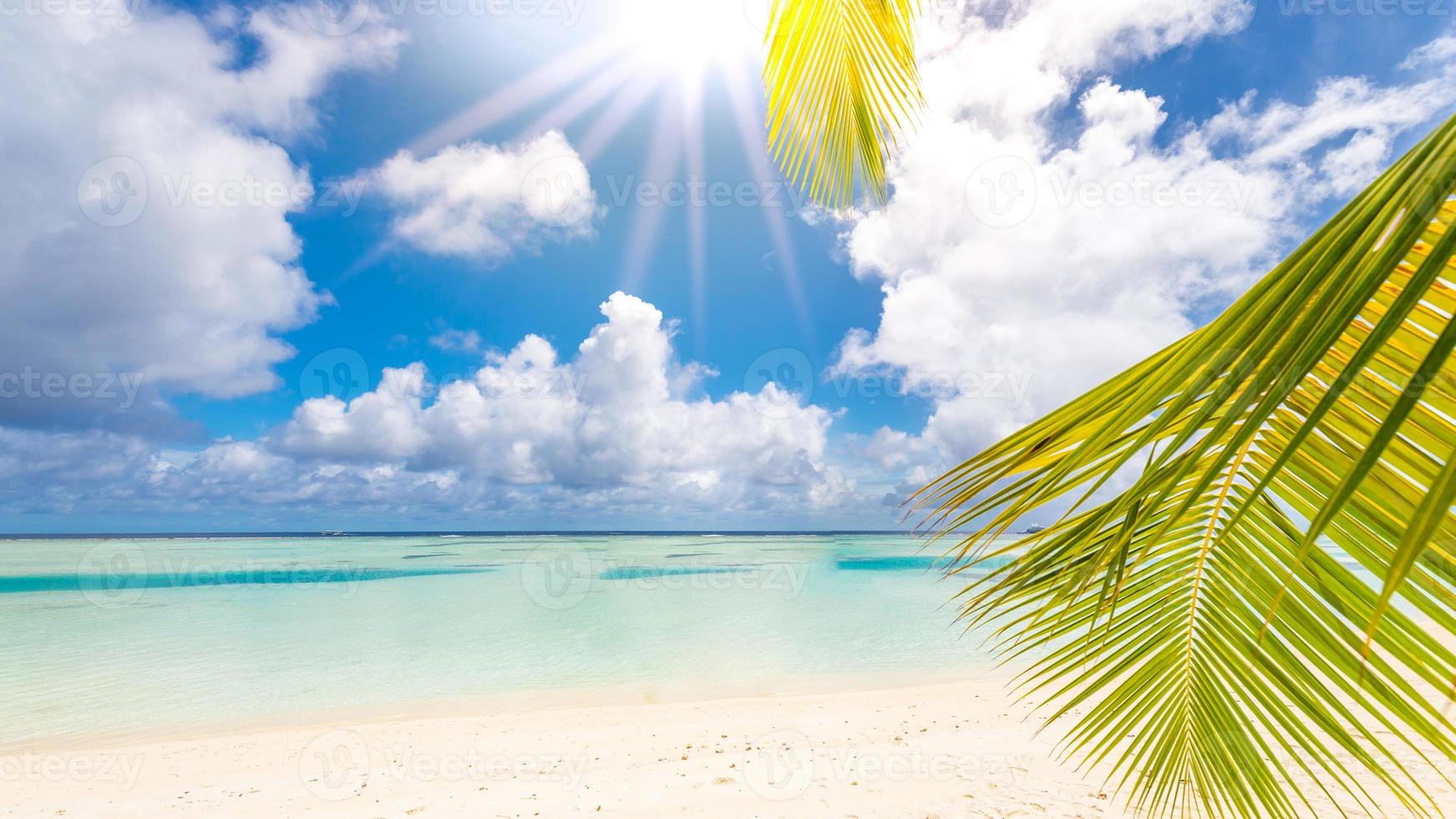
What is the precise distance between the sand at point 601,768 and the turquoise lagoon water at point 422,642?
2014 millimetres

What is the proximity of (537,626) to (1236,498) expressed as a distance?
762 inches

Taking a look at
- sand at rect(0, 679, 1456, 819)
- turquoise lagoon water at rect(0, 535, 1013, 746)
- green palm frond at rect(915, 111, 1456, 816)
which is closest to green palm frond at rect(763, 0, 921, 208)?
green palm frond at rect(915, 111, 1456, 816)

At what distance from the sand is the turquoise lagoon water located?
6.61 feet

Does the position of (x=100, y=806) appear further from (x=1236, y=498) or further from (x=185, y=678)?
(x=1236, y=498)

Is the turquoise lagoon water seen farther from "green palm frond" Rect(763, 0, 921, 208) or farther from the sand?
"green palm frond" Rect(763, 0, 921, 208)

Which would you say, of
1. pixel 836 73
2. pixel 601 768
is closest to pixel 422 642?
pixel 601 768

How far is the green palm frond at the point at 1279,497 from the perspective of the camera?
0.61m

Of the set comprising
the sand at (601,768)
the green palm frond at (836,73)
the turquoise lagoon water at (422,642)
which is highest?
the green palm frond at (836,73)

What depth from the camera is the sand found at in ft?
19.6

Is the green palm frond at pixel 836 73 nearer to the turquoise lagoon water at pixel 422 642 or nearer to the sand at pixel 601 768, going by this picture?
the sand at pixel 601 768

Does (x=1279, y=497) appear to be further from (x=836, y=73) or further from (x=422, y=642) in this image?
(x=422, y=642)

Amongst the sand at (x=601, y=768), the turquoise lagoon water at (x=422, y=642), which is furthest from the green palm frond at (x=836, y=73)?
the turquoise lagoon water at (x=422, y=642)

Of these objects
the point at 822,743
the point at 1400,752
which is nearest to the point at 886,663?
the point at 822,743

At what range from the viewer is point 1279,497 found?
1140 millimetres
